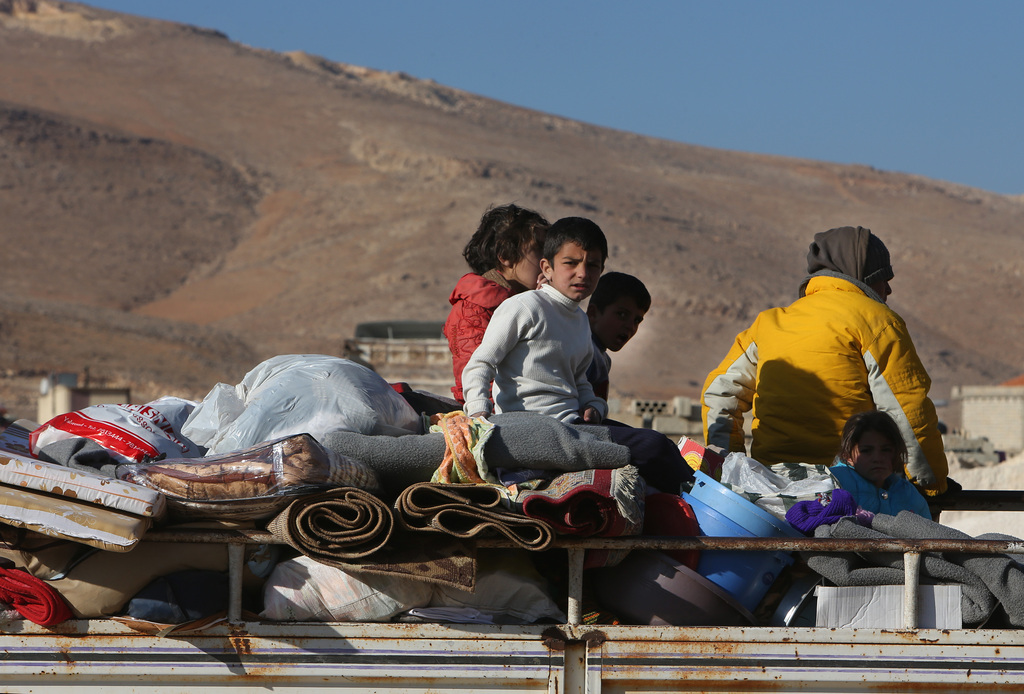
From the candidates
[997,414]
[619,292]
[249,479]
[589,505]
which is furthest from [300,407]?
[997,414]

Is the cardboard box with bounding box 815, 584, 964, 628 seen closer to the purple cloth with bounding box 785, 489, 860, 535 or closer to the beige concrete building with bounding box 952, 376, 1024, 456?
the purple cloth with bounding box 785, 489, 860, 535

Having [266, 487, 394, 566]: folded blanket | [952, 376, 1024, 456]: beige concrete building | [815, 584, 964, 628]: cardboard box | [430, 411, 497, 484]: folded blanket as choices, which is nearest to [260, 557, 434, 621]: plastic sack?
[266, 487, 394, 566]: folded blanket

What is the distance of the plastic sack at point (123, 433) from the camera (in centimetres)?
320

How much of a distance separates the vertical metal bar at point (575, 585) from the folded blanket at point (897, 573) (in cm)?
67

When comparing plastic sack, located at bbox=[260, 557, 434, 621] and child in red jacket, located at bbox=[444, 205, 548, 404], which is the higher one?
child in red jacket, located at bbox=[444, 205, 548, 404]

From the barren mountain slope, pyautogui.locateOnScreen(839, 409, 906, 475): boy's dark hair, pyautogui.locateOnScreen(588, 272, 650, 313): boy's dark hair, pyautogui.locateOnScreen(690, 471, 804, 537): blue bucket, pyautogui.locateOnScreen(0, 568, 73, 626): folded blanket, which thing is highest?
the barren mountain slope

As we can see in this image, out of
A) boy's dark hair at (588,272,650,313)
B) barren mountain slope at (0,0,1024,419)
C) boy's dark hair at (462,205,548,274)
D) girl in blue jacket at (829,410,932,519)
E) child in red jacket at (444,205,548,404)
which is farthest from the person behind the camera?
barren mountain slope at (0,0,1024,419)

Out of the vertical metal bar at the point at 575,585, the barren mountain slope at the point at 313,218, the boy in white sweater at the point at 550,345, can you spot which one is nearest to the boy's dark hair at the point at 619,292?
the boy in white sweater at the point at 550,345

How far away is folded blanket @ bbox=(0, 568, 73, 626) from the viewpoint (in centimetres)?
276

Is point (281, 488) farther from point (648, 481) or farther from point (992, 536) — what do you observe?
point (992, 536)

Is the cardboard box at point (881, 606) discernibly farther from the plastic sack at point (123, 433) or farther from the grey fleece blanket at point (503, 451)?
the plastic sack at point (123, 433)

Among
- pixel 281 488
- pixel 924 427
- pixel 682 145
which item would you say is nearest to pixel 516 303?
pixel 281 488

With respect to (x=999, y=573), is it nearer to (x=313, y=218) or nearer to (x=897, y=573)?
(x=897, y=573)

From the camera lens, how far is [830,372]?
13.0 feet
